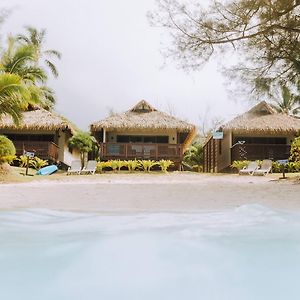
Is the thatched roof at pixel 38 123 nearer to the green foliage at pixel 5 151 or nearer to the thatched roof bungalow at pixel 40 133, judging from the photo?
the thatched roof bungalow at pixel 40 133

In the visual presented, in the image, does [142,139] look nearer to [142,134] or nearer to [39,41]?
[142,134]

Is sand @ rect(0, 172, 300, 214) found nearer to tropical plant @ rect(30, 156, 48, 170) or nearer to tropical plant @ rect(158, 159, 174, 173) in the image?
tropical plant @ rect(158, 159, 174, 173)

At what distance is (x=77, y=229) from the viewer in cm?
598

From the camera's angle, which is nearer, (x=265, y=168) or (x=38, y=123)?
(x=265, y=168)

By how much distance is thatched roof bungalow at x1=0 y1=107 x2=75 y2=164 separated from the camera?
21578 millimetres

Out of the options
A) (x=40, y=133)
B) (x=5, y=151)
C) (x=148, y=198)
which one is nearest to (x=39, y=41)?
(x=40, y=133)

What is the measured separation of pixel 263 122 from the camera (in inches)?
880

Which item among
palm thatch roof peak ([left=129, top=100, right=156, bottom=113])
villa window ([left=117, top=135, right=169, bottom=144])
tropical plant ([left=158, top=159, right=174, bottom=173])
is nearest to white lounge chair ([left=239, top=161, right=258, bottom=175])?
tropical plant ([left=158, top=159, right=174, bottom=173])

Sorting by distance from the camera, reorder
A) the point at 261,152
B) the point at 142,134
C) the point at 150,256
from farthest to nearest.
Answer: the point at 142,134 < the point at 261,152 < the point at 150,256

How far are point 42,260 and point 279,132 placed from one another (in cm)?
1907

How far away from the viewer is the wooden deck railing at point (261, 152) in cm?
2102

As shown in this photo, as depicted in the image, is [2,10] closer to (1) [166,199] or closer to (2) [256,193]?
(1) [166,199]

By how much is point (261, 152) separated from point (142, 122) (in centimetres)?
615

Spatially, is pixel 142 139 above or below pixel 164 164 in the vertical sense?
above
